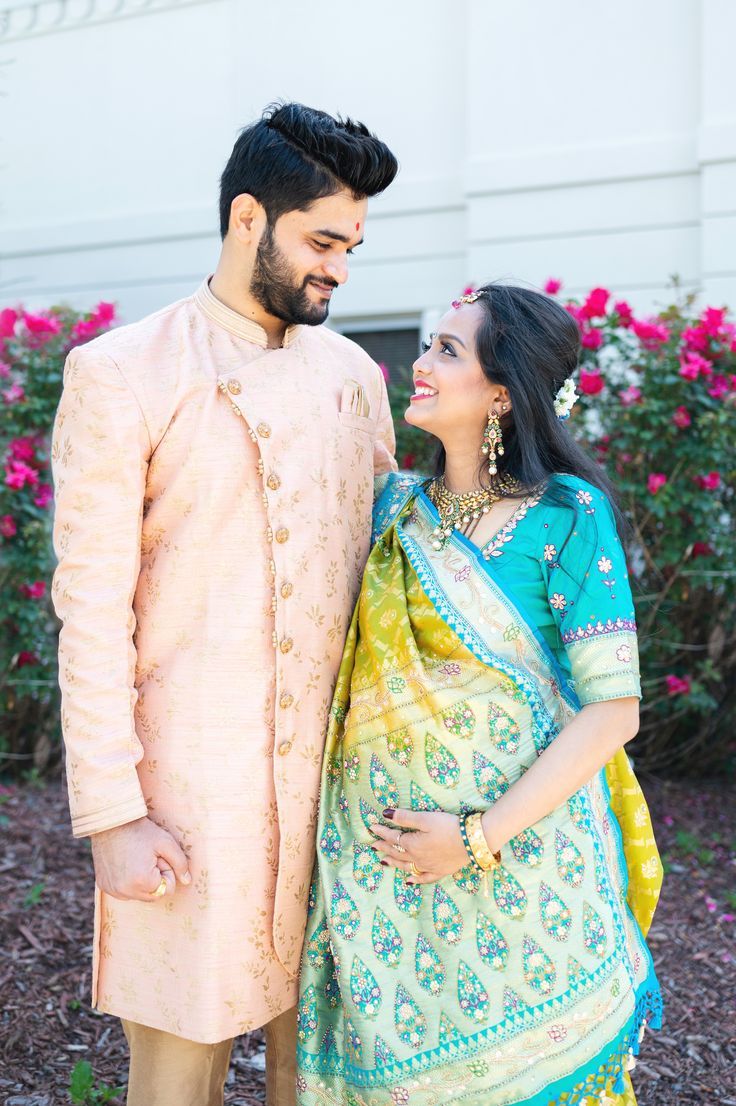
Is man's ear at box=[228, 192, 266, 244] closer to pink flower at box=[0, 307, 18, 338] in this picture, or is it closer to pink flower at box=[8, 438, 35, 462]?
pink flower at box=[8, 438, 35, 462]

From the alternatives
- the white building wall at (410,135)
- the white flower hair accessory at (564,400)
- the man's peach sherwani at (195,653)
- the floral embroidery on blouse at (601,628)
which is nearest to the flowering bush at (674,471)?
the white building wall at (410,135)

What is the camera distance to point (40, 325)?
206 inches

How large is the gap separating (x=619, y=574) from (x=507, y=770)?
15.5 inches

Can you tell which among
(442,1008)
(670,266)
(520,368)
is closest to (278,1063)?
(442,1008)

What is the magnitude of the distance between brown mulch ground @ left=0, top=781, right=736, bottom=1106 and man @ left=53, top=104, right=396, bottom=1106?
41.7 inches

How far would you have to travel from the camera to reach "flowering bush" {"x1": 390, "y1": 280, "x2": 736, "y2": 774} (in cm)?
441

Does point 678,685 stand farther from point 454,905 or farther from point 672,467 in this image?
point 454,905

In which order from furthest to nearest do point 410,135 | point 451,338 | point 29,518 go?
point 410,135
point 29,518
point 451,338

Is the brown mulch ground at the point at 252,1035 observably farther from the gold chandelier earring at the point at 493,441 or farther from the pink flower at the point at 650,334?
the pink flower at the point at 650,334

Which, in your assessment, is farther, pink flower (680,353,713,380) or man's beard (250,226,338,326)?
pink flower (680,353,713,380)

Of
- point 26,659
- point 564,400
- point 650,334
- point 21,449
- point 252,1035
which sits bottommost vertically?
point 252,1035

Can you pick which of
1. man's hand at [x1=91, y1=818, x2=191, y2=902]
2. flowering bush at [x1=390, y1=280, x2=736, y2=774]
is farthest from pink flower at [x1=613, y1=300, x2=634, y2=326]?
man's hand at [x1=91, y1=818, x2=191, y2=902]

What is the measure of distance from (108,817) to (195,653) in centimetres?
31

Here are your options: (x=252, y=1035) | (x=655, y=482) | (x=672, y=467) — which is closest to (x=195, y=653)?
→ (x=252, y=1035)
